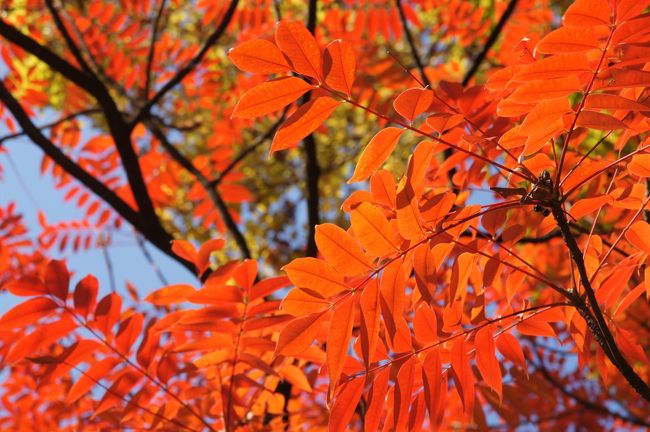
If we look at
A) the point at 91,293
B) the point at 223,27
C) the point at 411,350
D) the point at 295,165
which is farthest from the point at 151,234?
the point at 295,165

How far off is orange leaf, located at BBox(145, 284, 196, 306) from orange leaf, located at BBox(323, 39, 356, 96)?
66cm

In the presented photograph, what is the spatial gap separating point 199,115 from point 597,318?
703cm

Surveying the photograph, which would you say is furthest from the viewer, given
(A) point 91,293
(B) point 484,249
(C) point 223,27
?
(C) point 223,27

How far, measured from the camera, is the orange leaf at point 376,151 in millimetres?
1100

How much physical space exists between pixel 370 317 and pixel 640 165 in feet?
1.86

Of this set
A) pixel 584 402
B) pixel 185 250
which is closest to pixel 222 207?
pixel 185 250

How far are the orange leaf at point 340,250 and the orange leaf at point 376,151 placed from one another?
0.11 meters

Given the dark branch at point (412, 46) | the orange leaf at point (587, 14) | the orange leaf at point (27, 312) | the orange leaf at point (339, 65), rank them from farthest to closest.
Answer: the dark branch at point (412, 46) → the orange leaf at point (27, 312) → the orange leaf at point (339, 65) → the orange leaf at point (587, 14)

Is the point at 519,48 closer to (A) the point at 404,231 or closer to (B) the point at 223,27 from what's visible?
(A) the point at 404,231

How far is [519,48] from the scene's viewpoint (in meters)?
1.25

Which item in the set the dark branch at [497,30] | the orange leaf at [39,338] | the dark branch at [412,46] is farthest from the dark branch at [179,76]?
the dark branch at [497,30]

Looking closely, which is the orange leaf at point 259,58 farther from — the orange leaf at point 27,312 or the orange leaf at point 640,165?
the orange leaf at point 27,312

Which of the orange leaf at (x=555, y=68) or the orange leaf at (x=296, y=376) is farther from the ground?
the orange leaf at (x=555, y=68)

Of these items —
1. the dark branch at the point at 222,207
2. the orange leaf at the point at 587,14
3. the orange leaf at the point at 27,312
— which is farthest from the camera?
the dark branch at the point at 222,207
